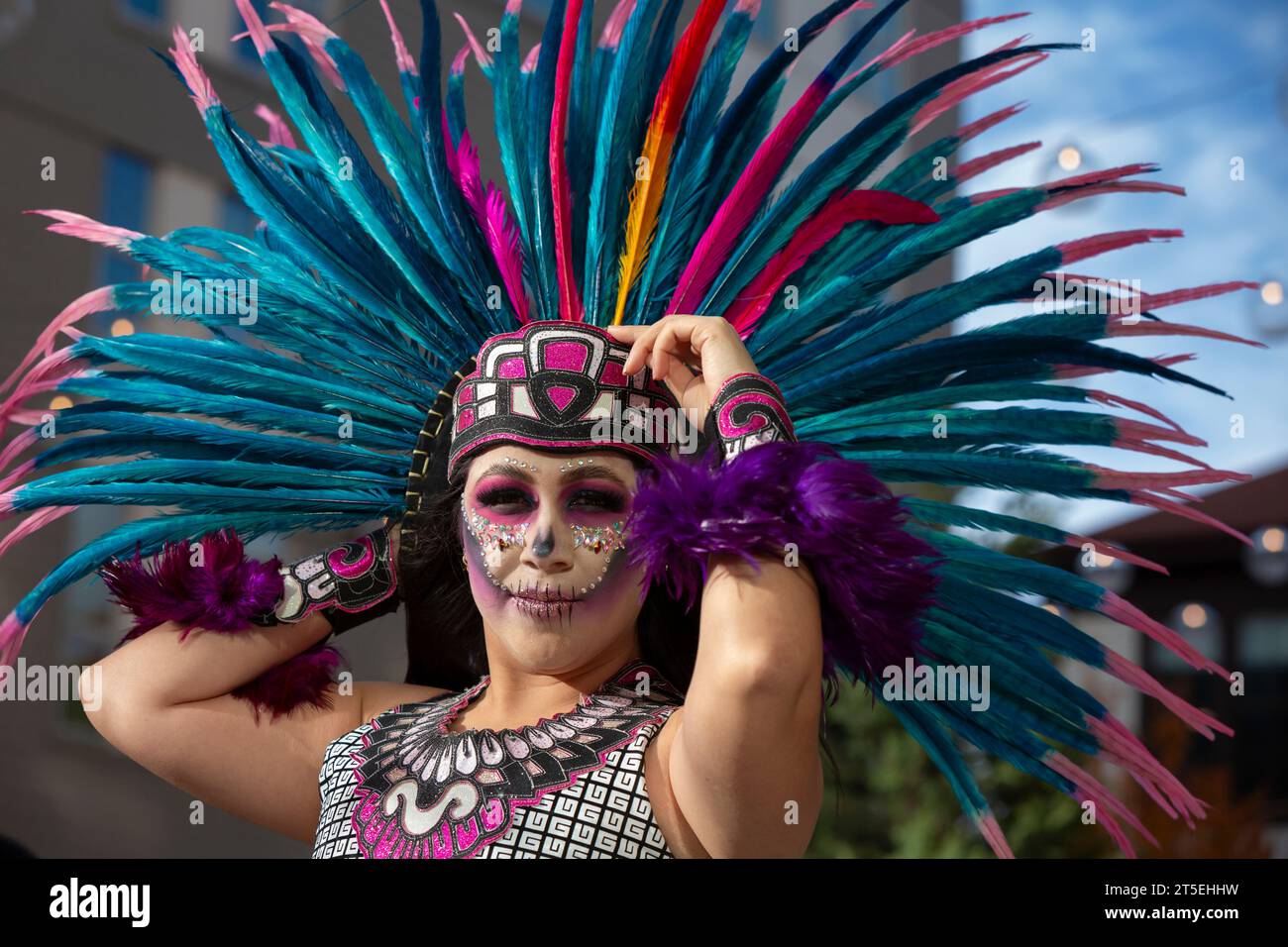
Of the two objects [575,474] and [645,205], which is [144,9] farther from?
[575,474]

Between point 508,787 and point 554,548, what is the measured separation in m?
0.36

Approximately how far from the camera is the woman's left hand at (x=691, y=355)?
6.15ft

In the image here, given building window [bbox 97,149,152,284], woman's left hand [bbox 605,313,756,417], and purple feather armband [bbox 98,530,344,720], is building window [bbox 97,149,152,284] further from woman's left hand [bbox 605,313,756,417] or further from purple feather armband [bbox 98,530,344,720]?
woman's left hand [bbox 605,313,756,417]

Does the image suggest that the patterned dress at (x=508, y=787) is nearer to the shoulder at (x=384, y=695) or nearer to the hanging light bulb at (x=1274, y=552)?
the shoulder at (x=384, y=695)

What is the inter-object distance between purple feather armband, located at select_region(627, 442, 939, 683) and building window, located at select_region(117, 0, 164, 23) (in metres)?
6.73

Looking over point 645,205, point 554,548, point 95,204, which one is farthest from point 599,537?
point 95,204

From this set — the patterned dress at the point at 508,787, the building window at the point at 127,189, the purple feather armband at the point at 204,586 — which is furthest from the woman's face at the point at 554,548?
the building window at the point at 127,189

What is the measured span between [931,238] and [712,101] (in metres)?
0.44

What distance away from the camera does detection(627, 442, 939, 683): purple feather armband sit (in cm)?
171

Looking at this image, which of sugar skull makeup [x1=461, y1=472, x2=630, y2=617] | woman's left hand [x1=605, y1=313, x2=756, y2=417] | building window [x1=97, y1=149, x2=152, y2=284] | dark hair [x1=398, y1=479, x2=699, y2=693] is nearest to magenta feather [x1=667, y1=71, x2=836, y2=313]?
woman's left hand [x1=605, y1=313, x2=756, y2=417]

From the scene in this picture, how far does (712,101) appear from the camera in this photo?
228 cm

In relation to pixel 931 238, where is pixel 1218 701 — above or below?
below
